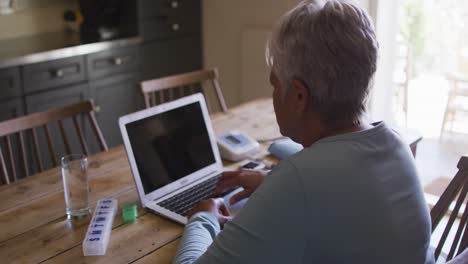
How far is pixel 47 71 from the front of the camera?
3023mm

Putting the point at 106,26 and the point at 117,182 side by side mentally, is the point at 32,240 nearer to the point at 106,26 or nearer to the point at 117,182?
the point at 117,182

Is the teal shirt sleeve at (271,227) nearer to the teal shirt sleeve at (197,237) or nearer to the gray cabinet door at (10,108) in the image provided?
the teal shirt sleeve at (197,237)

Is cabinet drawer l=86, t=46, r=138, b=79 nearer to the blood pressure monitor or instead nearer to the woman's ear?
the blood pressure monitor

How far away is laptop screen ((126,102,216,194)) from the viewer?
1621mm

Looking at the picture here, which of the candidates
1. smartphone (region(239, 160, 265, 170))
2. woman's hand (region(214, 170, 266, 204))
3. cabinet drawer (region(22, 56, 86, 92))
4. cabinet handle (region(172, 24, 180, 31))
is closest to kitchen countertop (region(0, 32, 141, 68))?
cabinet drawer (region(22, 56, 86, 92))

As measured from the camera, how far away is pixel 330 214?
3.42 feet

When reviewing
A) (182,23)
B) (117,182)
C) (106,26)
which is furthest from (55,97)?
(117,182)

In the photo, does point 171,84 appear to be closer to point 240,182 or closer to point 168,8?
point 240,182

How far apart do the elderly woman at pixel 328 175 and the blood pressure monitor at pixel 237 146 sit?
825 mm

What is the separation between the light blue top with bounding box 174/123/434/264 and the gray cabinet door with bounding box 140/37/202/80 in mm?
2616

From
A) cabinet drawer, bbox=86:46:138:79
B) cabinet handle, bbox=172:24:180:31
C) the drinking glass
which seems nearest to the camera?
the drinking glass

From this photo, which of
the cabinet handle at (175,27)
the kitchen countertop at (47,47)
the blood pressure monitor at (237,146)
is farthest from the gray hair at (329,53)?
the cabinet handle at (175,27)

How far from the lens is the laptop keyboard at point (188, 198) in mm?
1600

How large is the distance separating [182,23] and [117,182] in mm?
2162
